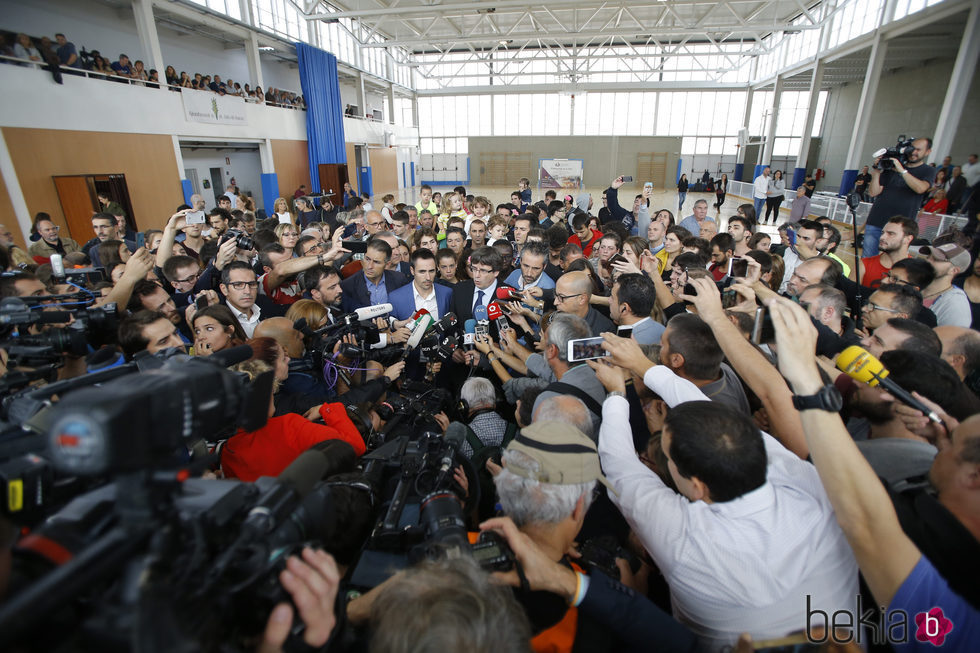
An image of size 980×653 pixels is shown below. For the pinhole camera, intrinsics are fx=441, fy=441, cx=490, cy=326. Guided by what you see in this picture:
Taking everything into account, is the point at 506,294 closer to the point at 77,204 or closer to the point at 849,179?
the point at 77,204

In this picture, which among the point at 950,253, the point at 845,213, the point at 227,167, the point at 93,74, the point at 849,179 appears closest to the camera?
the point at 950,253

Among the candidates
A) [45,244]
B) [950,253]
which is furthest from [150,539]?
[45,244]

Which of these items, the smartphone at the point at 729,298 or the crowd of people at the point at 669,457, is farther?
the smartphone at the point at 729,298

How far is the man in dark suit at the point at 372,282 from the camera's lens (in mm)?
3826

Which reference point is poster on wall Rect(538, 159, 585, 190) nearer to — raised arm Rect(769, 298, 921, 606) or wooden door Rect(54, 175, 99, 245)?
wooden door Rect(54, 175, 99, 245)

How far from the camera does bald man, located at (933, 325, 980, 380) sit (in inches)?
94.7

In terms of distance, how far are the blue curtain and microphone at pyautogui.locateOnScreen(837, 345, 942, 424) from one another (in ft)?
61.6

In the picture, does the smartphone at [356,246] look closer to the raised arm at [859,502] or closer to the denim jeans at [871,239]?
the raised arm at [859,502]

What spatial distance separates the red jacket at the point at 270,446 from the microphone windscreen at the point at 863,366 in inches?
80.2

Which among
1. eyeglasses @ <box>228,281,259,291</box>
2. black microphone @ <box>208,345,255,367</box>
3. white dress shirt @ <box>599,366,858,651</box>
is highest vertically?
black microphone @ <box>208,345,255,367</box>

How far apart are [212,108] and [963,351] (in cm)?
1550

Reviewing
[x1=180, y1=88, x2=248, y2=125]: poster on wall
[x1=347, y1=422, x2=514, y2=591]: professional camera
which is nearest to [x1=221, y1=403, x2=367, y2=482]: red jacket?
[x1=347, y1=422, x2=514, y2=591]: professional camera

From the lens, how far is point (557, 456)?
1432mm

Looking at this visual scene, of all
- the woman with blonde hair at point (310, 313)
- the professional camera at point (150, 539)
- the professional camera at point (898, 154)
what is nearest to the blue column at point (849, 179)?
the professional camera at point (898, 154)
